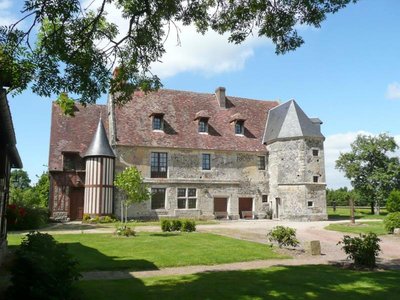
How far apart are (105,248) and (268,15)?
949cm

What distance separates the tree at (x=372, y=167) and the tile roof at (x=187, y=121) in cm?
1336

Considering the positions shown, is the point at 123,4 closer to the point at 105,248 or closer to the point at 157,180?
the point at 105,248

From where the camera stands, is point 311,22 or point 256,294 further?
point 311,22

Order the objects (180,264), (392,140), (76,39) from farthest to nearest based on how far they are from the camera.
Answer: (392,140) → (180,264) → (76,39)

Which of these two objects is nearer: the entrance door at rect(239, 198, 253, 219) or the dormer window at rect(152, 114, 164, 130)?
the dormer window at rect(152, 114, 164, 130)

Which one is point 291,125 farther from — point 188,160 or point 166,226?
point 166,226

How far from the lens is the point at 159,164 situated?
1154 inches

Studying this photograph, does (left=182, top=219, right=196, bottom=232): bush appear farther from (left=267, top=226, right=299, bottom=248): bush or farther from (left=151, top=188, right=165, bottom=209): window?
(left=151, top=188, right=165, bottom=209): window

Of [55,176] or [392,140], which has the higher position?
[392,140]

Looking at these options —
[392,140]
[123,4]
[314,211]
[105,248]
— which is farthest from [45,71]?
[392,140]

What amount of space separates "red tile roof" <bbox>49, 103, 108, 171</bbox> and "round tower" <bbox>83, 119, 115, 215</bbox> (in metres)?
1.82

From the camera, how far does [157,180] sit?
28812 mm

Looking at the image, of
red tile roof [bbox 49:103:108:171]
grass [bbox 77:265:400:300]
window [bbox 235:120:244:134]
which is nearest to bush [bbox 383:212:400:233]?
grass [bbox 77:265:400:300]

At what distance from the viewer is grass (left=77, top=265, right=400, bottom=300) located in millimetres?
7516
